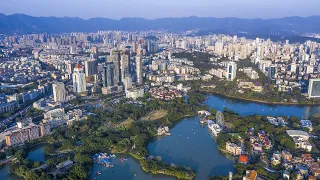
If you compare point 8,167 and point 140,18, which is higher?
point 140,18

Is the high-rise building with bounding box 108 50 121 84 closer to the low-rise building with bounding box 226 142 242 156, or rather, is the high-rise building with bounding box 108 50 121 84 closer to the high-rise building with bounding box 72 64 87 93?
the high-rise building with bounding box 72 64 87 93

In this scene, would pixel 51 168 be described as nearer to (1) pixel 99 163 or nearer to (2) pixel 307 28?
(1) pixel 99 163

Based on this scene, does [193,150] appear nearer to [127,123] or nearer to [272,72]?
[127,123]

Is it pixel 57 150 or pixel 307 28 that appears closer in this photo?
pixel 57 150

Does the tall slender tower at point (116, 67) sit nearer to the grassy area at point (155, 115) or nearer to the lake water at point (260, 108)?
the grassy area at point (155, 115)

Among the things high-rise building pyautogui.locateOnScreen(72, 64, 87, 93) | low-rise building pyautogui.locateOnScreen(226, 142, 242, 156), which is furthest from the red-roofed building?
high-rise building pyautogui.locateOnScreen(72, 64, 87, 93)

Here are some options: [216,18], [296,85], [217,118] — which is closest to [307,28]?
[216,18]

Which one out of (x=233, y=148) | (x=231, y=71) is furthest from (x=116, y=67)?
(x=233, y=148)
